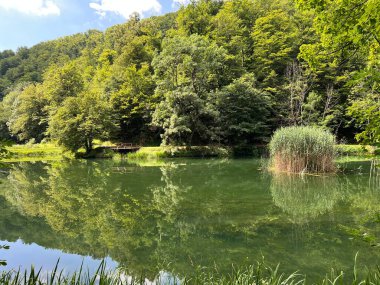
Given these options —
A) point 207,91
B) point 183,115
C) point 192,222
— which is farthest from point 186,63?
point 192,222

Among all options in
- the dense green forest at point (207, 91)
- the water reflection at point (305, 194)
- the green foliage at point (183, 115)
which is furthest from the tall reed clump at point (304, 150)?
the green foliage at point (183, 115)

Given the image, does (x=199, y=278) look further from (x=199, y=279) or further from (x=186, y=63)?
(x=186, y=63)

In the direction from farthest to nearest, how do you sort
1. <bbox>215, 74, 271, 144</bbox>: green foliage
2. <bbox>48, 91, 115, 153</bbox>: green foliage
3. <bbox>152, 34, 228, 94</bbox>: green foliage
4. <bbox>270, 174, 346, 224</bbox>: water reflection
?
<bbox>215, 74, 271, 144</bbox>: green foliage → <bbox>152, 34, 228, 94</bbox>: green foliage → <bbox>48, 91, 115, 153</bbox>: green foliage → <bbox>270, 174, 346, 224</bbox>: water reflection

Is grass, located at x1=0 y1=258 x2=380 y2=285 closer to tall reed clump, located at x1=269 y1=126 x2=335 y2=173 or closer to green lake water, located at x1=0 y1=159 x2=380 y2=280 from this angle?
green lake water, located at x1=0 y1=159 x2=380 y2=280

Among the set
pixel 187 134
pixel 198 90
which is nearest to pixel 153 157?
pixel 187 134

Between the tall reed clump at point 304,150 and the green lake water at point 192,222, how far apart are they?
71 centimetres

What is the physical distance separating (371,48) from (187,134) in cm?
2565

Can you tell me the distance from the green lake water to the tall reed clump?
71cm

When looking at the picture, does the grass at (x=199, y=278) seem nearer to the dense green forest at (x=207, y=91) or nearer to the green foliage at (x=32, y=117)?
the dense green forest at (x=207, y=91)

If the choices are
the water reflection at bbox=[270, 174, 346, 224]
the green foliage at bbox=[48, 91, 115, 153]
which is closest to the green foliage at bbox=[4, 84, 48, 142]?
the green foliage at bbox=[48, 91, 115, 153]

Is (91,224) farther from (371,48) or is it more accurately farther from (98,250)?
(371,48)

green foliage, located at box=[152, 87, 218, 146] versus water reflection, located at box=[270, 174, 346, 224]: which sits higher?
green foliage, located at box=[152, 87, 218, 146]

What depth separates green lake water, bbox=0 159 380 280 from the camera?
612cm

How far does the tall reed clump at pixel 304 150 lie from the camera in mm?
14914
